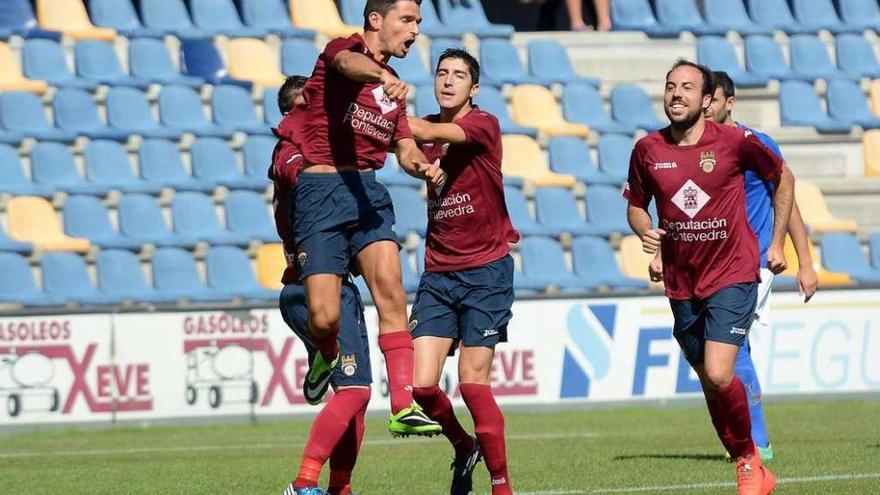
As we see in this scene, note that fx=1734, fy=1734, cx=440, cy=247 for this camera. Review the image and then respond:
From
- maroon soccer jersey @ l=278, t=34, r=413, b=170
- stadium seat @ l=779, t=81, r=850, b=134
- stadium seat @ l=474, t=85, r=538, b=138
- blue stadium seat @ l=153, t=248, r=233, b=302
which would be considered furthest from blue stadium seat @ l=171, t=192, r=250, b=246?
maroon soccer jersey @ l=278, t=34, r=413, b=170

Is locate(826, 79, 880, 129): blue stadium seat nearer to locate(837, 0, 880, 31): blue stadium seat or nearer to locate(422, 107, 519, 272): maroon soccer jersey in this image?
locate(837, 0, 880, 31): blue stadium seat

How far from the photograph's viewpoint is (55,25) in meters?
18.6

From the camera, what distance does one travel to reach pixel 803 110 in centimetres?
2095

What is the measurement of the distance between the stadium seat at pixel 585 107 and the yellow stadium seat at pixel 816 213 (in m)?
2.08

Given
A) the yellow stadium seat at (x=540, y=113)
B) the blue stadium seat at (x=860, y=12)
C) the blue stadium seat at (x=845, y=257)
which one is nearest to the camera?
the blue stadium seat at (x=845, y=257)

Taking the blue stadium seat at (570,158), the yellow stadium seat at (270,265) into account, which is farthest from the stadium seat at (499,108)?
the yellow stadium seat at (270,265)

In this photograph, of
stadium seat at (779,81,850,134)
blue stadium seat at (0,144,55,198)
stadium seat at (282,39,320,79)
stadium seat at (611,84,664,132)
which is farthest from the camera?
stadium seat at (779,81,850,134)

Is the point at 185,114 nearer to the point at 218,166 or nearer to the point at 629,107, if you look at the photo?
the point at 218,166

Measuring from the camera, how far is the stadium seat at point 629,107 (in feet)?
66.1

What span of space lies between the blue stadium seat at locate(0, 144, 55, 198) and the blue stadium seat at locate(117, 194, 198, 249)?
73 cm

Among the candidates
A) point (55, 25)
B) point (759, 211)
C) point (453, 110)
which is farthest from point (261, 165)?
point (453, 110)

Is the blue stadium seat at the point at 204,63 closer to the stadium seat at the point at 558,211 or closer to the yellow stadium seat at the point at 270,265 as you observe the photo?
the yellow stadium seat at the point at 270,265

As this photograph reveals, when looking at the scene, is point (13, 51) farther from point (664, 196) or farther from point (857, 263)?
point (664, 196)

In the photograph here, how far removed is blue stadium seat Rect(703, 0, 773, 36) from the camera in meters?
22.0
